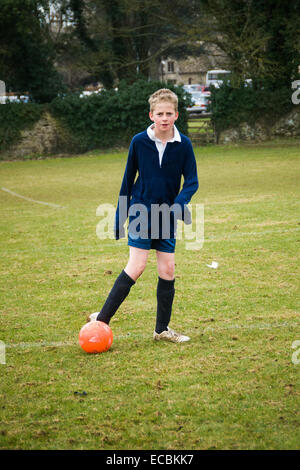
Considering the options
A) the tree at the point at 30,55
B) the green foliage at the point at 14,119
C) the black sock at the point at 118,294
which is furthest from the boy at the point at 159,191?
the tree at the point at 30,55

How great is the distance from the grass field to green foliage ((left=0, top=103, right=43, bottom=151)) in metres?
16.2

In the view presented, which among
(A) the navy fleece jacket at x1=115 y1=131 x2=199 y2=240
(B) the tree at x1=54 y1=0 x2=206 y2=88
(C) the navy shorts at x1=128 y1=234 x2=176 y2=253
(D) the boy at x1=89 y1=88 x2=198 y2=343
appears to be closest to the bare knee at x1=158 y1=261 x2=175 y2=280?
(D) the boy at x1=89 y1=88 x2=198 y2=343

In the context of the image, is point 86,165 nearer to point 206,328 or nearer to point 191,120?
point 191,120

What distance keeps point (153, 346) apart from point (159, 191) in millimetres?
1403

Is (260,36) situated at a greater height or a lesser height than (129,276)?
greater

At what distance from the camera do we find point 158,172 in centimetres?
498

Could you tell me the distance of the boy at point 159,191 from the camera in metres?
4.95

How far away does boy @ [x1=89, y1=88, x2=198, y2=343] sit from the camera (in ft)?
16.2

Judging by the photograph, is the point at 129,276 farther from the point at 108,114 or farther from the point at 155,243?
the point at 108,114

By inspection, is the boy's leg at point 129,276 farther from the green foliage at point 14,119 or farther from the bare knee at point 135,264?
the green foliage at point 14,119

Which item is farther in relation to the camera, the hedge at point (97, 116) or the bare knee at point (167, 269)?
the hedge at point (97, 116)

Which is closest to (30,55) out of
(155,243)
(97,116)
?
(97,116)

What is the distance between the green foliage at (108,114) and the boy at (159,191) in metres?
22.2

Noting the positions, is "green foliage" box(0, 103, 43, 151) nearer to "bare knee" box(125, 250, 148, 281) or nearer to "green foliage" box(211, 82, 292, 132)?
"green foliage" box(211, 82, 292, 132)
